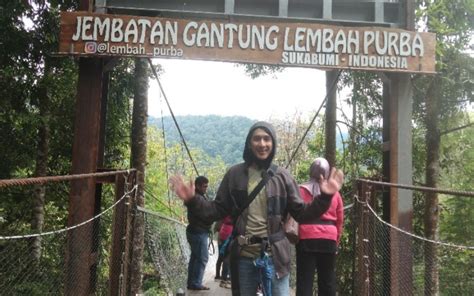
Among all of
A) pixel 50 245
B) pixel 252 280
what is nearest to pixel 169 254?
pixel 50 245

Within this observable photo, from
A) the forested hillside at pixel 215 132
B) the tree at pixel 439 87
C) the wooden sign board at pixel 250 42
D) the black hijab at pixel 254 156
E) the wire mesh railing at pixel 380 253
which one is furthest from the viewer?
the forested hillside at pixel 215 132

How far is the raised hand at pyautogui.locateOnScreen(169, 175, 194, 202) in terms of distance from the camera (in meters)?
2.19

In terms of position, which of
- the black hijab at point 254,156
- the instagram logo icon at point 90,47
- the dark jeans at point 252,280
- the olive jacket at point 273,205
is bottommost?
the dark jeans at point 252,280

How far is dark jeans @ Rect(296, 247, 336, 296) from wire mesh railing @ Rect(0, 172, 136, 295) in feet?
4.19

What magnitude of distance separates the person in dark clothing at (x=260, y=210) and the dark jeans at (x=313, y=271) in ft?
3.02

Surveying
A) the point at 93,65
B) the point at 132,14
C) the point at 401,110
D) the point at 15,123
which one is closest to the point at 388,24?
the point at 401,110

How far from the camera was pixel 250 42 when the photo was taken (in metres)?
3.75

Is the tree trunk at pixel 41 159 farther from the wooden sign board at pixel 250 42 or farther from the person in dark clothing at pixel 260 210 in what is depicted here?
the person in dark clothing at pixel 260 210

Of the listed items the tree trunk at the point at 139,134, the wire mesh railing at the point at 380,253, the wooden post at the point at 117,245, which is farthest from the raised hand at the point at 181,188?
the tree trunk at the point at 139,134

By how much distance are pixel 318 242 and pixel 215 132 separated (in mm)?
63972

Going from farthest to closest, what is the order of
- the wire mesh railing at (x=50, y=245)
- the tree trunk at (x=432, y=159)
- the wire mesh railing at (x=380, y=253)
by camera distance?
the tree trunk at (x=432, y=159) → the wire mesh railing at (x=50, y=245) → the wire mesh railing at (x=380, y=253)

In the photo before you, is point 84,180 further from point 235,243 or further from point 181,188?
point 235,243

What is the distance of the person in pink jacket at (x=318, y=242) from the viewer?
120 inches

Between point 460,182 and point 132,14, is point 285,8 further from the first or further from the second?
point 460,182
